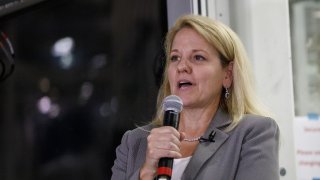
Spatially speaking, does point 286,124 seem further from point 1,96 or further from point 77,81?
point 1,96

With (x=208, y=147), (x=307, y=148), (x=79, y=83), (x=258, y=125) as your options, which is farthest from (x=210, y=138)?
(x=79, y=83)

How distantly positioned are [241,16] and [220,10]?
0.35 feet

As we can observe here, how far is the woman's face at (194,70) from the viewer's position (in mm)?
1545

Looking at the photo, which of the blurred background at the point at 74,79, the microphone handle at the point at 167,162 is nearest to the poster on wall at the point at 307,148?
the blurred background at the point at 74,79

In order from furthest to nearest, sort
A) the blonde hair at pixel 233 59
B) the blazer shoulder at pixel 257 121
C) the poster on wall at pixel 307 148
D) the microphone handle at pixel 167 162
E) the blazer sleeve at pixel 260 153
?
the poster on wall at pixel 307 148, the blonde hair at pixel 233 59, the blazer shoulder at pixel 257 121, the blazer sleeve at pixel 260 153, the microphone handle at pixel 167 162

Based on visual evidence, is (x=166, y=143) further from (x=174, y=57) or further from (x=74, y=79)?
(x=74, y=79)

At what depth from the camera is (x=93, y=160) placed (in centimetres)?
263

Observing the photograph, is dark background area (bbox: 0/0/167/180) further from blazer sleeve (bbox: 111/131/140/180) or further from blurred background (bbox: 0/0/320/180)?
blazer sleeve (bbox: 111/131/140/180)

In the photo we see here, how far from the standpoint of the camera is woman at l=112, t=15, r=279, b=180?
1436 mm

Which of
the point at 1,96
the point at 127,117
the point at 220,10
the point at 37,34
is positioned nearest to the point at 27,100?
the point at 1,96

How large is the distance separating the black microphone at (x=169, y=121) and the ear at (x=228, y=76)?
37cm

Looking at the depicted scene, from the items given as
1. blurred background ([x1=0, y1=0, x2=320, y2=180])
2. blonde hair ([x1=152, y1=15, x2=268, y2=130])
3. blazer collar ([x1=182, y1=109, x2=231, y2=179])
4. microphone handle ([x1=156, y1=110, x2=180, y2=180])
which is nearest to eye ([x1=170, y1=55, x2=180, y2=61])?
blonde hair ([x1=152, y1=15, x2=268, y2=130])

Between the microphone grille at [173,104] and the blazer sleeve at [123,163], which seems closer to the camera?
the microphone grille at [173,104]

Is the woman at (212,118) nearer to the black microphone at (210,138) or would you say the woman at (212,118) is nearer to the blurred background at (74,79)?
the black microphone at (210,138)
